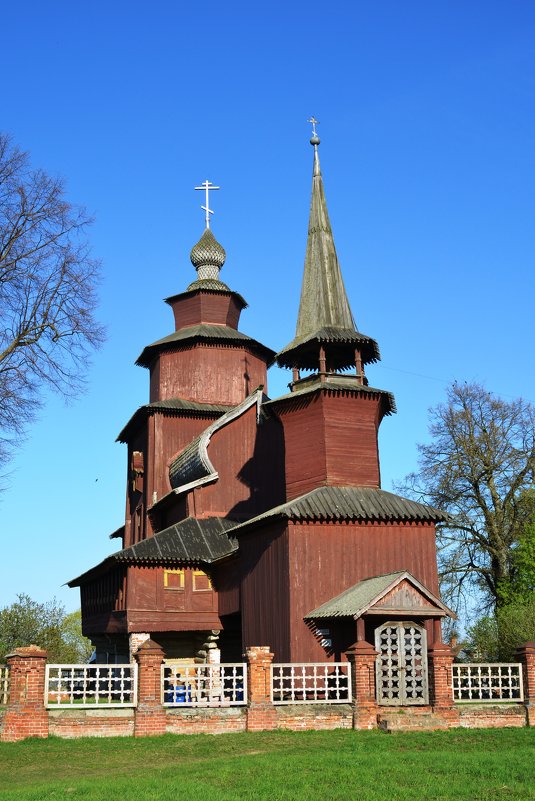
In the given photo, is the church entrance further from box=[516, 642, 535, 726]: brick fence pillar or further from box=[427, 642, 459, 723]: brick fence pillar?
box=[516, 642, 535, 726]: brick fence pillar

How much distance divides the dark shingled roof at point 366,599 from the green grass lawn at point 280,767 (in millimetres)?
2969

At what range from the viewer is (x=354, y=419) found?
1054 inches

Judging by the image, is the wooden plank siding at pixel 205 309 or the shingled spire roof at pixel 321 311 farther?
the wooden plank siding at pixel 205 309

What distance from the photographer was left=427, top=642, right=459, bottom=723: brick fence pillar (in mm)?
19922

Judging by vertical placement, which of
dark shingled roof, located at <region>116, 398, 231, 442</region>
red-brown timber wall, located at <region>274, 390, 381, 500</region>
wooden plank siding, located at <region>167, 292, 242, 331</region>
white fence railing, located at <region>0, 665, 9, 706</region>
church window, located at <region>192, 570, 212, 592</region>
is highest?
wooden plank siding, located at <region>167, 292, 242, 331</region>

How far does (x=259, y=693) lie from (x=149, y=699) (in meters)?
2.27

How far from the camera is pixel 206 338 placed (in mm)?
36719

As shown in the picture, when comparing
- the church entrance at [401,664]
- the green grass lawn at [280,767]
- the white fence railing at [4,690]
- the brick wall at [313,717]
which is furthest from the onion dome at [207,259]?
the green grass lawn at [280,767]

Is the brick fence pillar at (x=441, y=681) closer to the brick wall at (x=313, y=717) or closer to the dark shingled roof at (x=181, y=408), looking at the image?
the brick wall at (x=313, y=717)

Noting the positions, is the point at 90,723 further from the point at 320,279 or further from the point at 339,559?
the point at 320,279

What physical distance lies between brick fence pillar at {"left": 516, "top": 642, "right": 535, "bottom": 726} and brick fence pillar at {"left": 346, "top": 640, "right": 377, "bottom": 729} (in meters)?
3.50

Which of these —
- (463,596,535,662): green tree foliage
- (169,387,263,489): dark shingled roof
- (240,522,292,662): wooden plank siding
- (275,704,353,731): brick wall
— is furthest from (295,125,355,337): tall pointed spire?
(275,704,353,731): brick wall

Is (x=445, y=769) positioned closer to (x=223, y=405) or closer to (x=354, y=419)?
(x=354, y=419)

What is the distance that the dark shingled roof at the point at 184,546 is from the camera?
28672 millimetres
